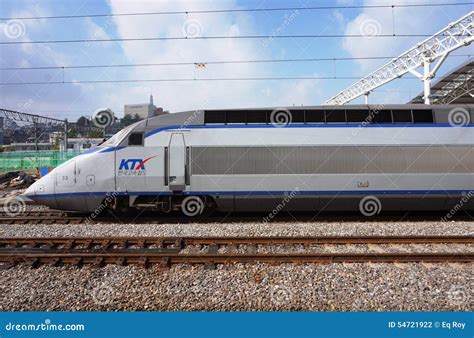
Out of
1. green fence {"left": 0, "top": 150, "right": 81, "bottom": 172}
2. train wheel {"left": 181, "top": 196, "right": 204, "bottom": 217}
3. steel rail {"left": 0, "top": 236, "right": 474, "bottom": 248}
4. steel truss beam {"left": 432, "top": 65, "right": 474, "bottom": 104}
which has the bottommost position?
steel rail {"left": 0, "top": 236, "right": 474, "bottom": 248}

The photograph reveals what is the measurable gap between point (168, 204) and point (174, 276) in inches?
171

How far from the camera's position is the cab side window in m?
9.90

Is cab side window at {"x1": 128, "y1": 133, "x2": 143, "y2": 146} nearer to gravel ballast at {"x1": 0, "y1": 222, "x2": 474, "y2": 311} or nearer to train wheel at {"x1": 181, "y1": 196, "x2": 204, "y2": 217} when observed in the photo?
train wheel at {"x1": 181, "y1": 196, "x2": 204, "y2": 217}

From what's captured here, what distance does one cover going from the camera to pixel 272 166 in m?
9.70

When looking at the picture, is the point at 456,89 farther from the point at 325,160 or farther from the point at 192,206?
the point at 192,206

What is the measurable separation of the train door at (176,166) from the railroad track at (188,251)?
2.24 meters

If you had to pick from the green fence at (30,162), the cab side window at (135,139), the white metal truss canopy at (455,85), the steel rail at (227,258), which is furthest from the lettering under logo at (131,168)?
the white metal truss canopy at (455,85)

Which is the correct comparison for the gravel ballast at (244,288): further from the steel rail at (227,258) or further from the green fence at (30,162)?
the green fence at (30,162)

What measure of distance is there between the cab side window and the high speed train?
3cm

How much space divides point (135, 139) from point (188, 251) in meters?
4.44

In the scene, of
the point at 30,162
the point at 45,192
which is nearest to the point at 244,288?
the point at 45,192

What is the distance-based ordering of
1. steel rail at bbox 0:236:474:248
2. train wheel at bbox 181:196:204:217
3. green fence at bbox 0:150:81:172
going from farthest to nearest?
green fence at bbox 0:150:81:172 → train wheel at bbox 181:196:204:217 → steel rail at bbox 0:236:474:248

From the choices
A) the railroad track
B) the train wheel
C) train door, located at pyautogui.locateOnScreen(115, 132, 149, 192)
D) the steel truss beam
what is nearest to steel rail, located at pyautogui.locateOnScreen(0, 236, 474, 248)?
the railroad track

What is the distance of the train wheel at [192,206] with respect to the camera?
32.2 feet
